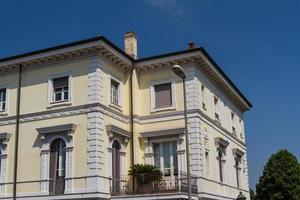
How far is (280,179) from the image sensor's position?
43.4 metres

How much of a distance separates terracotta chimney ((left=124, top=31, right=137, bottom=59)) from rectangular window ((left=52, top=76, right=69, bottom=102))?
518cm

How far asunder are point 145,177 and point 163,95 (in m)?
5.34

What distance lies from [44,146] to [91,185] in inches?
142

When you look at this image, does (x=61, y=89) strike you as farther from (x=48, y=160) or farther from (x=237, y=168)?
(x=237, y=168)

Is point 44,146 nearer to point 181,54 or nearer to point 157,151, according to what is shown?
point 157,151

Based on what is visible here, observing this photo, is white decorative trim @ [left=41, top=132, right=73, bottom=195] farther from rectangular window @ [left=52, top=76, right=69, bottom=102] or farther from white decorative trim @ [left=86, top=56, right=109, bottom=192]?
rectangular window @ [left=52, top=76, right=69, bottom=102]

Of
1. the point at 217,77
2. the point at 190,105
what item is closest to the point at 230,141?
the point at 217,77

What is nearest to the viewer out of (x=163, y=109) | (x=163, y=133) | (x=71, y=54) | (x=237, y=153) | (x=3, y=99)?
(x=71, y=54)

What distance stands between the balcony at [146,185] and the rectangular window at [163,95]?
4.37m

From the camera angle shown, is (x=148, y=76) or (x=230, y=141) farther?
(x=230, y=141)

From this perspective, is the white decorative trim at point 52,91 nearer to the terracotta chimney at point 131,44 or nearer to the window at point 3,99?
the window at point 3,99

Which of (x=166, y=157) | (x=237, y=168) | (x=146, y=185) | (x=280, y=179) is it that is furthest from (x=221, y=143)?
(x=280, y=179)

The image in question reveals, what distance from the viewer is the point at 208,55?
29031 mm

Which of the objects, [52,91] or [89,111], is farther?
[52,91]
